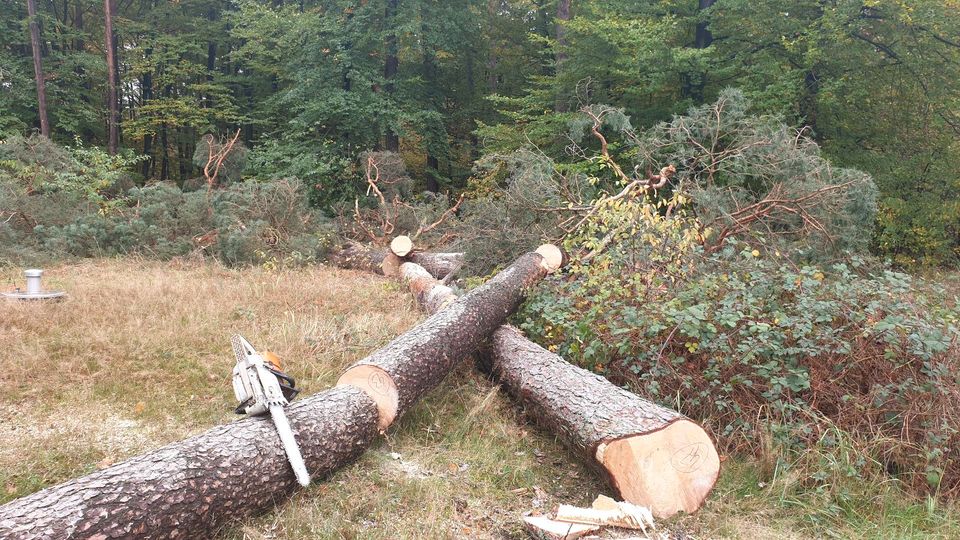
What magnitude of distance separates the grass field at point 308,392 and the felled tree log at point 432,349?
0.27 m

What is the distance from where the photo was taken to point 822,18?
10438 mm

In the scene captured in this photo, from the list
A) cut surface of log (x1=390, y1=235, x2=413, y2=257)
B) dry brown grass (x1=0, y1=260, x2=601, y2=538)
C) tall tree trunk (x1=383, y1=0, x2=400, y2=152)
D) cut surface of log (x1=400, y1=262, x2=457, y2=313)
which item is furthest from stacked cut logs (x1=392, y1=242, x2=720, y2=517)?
tall tree trunk (x1=383, y1=0, x2=400, y2=152)

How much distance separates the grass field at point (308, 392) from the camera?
9.11 feet

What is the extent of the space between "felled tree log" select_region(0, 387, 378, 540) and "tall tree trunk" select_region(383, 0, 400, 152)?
43.0 ft

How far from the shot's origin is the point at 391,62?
54.7 feet

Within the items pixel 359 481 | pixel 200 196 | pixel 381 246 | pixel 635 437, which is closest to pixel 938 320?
pixel 635 437

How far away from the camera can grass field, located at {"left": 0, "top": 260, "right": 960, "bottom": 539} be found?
9.11 ft

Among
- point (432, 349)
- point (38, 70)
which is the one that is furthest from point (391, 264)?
point (38, 70)

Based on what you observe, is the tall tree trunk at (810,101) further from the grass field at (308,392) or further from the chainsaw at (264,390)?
the chainsaw at (264,390)

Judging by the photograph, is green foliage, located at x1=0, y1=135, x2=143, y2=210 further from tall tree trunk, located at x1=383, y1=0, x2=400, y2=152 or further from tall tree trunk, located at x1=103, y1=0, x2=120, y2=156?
tall tree trunk, located at x1=383, y1=0, x2=400, y2=152

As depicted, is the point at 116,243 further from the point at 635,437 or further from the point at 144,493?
the point at 635,437

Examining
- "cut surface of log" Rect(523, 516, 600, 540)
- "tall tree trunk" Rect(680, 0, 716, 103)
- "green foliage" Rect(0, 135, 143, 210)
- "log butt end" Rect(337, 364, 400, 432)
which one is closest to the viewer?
"cut surface of log" Rect(523, 516, 600, 540)

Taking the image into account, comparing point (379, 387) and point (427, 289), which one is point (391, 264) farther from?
point (379, 387)

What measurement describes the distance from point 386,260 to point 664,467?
7289 mm
